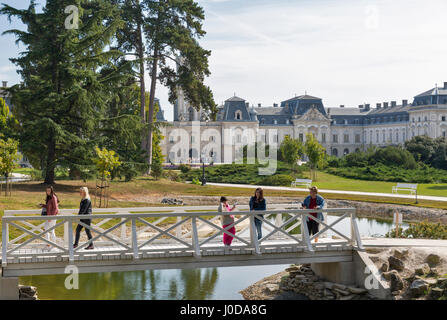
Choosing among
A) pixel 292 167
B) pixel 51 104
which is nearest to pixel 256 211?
pixel 51 104

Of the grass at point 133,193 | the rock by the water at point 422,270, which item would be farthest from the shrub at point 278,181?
the rock by the water at point 422,270

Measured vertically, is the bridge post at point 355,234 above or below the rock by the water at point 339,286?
above

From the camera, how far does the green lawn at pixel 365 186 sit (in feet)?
137

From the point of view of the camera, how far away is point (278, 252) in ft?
40.1

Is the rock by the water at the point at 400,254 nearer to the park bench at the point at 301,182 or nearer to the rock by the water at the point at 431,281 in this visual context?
the rock by the water at the point at 431,281

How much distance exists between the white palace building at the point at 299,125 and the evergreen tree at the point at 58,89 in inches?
2253

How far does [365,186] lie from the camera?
46562 millimetres

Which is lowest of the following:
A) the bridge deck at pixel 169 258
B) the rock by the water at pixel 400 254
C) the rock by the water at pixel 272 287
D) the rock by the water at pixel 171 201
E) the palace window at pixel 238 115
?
the rock by the water at pixel 272 287

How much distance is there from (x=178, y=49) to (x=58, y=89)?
463 inches

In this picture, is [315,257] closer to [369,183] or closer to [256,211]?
[256,211]

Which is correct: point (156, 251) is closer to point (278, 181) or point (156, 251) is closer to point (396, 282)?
point (396, 282)

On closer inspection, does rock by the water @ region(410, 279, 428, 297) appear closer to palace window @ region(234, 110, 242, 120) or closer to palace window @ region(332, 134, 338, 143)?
palace window @ region(234, 110, 242, 120)


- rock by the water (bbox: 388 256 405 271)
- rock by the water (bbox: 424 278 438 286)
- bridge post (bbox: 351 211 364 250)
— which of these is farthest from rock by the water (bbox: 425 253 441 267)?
bridge post (bbox: 351 211 364 250)

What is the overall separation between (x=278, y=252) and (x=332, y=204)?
71.1 feet
